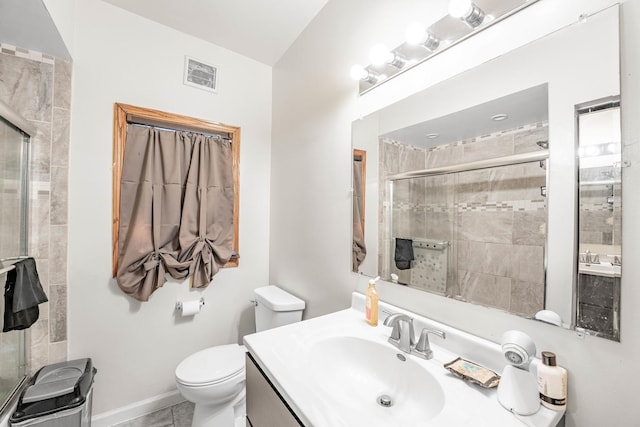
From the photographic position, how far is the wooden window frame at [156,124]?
5.41ft

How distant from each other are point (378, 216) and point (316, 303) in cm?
71

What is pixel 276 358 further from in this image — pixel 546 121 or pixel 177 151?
pixel 177 151

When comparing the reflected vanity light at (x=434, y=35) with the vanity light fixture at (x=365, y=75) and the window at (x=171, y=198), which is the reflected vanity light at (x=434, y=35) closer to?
the vanity light fixture at (x=365, y=75)

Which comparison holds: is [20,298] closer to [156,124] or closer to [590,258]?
[156,124]

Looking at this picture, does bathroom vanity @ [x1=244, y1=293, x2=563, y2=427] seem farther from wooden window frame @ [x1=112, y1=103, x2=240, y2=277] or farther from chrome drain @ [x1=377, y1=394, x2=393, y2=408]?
wooden window frame @ [x1=112, y1=103, x2=240, y2=277]

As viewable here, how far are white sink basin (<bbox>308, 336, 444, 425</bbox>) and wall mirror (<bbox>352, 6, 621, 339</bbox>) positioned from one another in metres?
0.29

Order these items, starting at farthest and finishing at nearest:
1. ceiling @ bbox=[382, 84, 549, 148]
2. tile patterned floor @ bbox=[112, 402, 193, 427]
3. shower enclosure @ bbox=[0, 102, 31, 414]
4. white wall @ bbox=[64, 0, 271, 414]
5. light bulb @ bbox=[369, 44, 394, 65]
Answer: tile patterned floor @ bbox=[112, 402, 193, 427] < white wall @ bbox=[64, 0, 271, 414] < shower enclosure @ bbox=[0, 102, 31, 414] < light bulb @ bbox=[369, 44, 394, 65] < ceiling @ bbox=[382, 84, 549, 148]

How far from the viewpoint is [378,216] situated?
125cm

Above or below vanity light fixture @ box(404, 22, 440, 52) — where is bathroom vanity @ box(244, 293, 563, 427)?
below

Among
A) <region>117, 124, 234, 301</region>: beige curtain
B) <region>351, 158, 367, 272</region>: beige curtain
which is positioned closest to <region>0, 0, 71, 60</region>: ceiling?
<region>117, 124, 234, 301</region>: beige curtain

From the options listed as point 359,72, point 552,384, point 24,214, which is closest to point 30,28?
point 24,214

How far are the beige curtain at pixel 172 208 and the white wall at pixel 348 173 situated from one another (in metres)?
0.42

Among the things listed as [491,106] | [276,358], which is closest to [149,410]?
[276,358]

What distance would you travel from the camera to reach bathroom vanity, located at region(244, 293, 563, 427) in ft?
2.13
